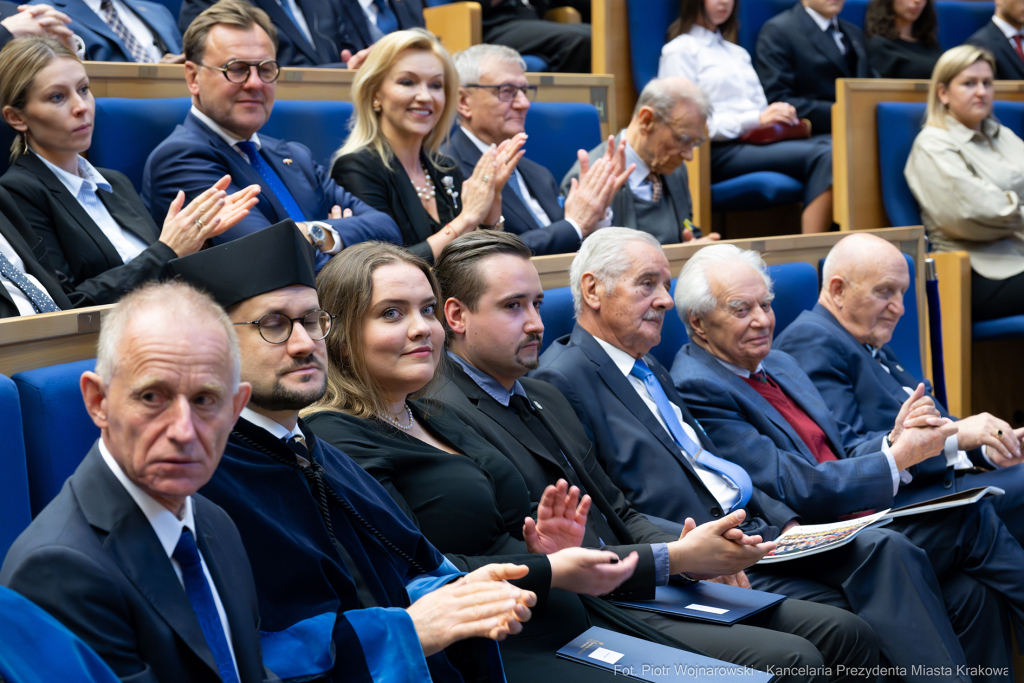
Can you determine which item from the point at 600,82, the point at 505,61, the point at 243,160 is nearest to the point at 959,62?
the point at 600,82

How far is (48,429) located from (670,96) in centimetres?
225

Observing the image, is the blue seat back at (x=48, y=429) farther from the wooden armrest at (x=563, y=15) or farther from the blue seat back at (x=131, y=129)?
the wooden armrest at (x=563, y=15)

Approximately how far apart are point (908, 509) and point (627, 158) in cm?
154

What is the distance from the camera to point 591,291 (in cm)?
217

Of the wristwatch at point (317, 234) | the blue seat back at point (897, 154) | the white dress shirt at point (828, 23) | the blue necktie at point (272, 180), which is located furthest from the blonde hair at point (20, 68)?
the white dress shirt at point (828, 23)

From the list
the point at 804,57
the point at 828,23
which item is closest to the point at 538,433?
the point at 804,57

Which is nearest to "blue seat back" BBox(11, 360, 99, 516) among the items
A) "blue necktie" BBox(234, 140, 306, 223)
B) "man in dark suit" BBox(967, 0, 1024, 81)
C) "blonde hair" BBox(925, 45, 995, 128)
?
"blue necktie" BBox(234, 140, 306, 223)

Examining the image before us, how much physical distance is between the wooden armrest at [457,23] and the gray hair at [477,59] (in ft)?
2.17

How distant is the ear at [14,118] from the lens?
2064 mm

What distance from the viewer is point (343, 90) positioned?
3.01m

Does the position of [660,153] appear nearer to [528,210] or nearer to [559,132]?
[559,132]

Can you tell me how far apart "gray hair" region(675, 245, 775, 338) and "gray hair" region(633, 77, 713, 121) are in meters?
0.80

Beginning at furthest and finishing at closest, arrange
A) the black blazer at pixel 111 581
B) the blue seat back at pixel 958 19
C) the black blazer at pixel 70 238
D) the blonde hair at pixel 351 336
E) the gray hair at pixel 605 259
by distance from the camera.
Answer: the blue seat back at pixel 958 19 < the gray hair at pixel 605 259 < the black blazer at pixel 70 238 < the blonde hair at pixel 351 336 < the black blazer at pixel 111 581

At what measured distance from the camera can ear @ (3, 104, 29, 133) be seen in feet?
6.77
